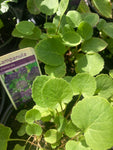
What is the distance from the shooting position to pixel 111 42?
1.01 meters

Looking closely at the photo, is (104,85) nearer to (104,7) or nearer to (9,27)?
(104,7)

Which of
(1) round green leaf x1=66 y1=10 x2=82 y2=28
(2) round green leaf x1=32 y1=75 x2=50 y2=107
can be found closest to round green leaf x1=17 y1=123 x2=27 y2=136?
(2) round green leaf x1=32 y1=75 x2=50 y2=107

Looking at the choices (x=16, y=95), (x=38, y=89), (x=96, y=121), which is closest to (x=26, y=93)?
(x=16, y=95)

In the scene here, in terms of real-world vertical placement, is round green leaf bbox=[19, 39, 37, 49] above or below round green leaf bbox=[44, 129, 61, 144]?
above

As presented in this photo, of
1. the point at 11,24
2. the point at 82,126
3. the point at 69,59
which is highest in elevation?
the point at 11,24

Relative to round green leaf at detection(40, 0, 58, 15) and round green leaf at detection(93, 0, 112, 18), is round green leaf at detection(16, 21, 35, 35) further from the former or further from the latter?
round green leaf at detection(93, 0, 112, 18)

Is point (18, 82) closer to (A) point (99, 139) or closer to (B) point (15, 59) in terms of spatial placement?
(B) point (15, 59)

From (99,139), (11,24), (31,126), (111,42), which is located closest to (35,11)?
(11,24)

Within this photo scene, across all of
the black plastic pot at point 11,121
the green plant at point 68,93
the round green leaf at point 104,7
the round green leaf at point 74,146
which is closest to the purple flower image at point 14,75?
the green plant at point 68,93

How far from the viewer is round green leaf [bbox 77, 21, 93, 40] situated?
832 mm

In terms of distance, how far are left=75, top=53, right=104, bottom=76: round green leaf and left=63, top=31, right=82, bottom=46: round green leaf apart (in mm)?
98

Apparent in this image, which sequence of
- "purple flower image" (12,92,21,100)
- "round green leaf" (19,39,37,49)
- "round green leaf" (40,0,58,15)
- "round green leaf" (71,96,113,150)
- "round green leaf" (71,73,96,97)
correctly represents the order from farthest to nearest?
"round green leaf" (19,39,37,49)
"round green leaf" (40,0,58,15)
"purple flower image" (12,92,21,100)
"round green leaf" (71,73,96,97)
"round green leaf" (71,96,113,150)

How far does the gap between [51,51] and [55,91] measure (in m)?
0.31

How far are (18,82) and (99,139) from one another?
0.39 m
